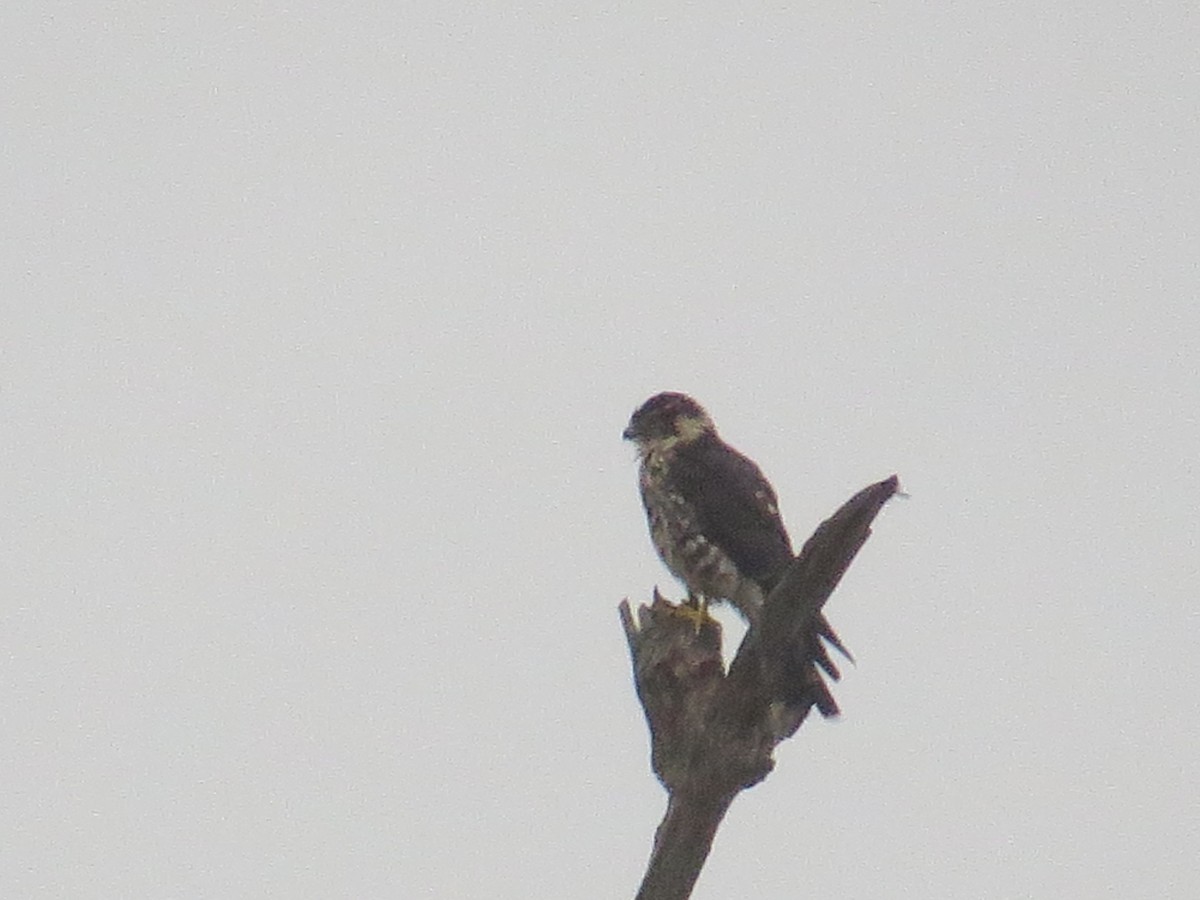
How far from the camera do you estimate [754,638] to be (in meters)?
3.78

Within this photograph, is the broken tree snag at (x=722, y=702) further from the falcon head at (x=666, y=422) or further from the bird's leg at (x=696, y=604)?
the falcon head at (x=666, y=422)

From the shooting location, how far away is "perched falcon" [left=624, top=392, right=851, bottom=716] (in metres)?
6.13

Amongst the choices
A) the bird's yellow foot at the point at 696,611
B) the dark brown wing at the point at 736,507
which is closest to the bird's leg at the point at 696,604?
the bird's yellow foot at the point at 696,611

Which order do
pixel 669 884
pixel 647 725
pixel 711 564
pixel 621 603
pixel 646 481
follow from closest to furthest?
1. pixel 669 884
2. pixel 647 725
3. pixel 621 603
4. pixel 711 564
5. pixel 646 481

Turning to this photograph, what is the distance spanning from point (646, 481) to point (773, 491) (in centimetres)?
61

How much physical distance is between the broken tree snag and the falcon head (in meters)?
2.91

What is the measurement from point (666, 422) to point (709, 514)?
88cm

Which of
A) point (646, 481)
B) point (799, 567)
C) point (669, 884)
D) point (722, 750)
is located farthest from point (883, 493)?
point (646, 481)

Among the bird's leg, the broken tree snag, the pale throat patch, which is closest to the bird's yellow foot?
the bird's leg

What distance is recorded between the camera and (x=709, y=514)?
6324mm

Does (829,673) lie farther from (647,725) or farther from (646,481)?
(646,481)

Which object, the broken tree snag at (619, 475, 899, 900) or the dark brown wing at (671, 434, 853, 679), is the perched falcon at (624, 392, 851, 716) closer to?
the dark brown wing at (671, 434, 853, 679)

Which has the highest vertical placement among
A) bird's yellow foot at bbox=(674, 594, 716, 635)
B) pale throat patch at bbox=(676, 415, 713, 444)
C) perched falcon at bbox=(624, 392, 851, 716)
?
pale throat patch at bbox=(676, 415, 713, 444)

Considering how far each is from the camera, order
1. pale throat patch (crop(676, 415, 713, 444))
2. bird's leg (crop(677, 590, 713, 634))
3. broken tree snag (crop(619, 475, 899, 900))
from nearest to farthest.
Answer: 1. broken tree snag (crop(619, 475, 899, 900))
2. bird's leg (crop(677, 590, 713, 634))
3. pale throat patch (crop(676, 415, 713, 444))
